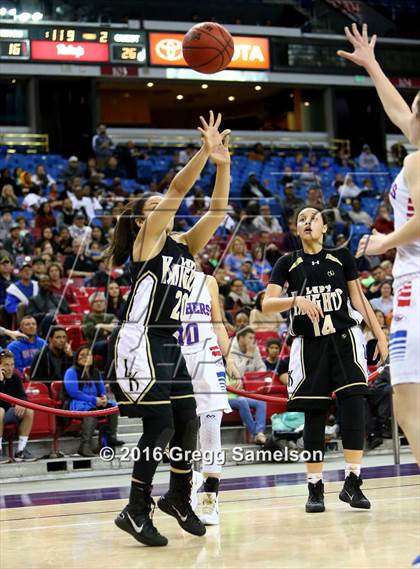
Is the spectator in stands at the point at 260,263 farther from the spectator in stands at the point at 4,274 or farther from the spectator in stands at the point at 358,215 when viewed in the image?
the spectator in stands at the point at 358,215

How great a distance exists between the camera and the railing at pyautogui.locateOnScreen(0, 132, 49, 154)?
2095 centimetres

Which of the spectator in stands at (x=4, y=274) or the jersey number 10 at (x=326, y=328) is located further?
the spectator in stands at (x=4, y=274)

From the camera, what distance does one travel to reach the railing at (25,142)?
21.0m

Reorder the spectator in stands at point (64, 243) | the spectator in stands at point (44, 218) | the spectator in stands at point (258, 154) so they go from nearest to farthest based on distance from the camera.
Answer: the spectator in stands at point (64, 243)
the spectator in stands at point (44, 218)
the spectator in stands at point (258, 154)

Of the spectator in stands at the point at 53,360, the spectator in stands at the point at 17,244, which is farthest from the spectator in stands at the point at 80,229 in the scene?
the spectator in stands at the point at 53,360

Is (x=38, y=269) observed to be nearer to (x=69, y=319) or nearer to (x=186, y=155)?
(x=69, y=319)

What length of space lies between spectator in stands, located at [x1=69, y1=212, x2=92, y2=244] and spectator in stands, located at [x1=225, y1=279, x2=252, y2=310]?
2.53 meters

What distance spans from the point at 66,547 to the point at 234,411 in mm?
5494

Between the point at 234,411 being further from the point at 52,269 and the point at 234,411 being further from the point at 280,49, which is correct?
the point at 280,49

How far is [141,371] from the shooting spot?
498 cm

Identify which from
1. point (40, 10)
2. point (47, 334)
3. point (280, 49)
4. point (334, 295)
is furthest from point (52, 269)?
point (280, 49)

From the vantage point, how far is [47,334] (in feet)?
34.9

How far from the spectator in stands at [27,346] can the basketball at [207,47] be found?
429cm

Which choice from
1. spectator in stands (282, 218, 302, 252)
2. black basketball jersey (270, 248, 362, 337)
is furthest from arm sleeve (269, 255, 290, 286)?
spectator in stands (282, 218, 302, 252)
